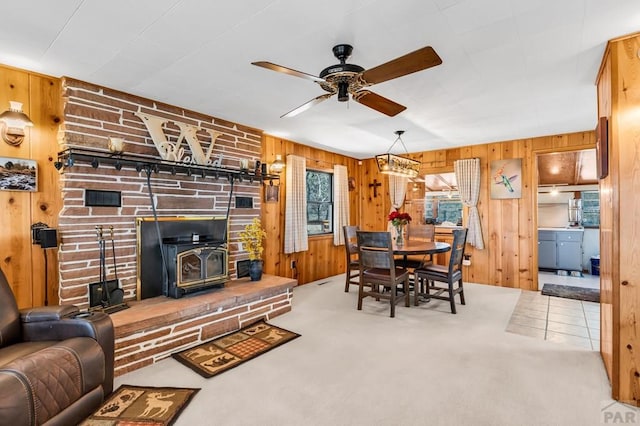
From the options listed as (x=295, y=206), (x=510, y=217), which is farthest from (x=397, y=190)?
(x=295, y=206)

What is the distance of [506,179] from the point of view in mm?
5160

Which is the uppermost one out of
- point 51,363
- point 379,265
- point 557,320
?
point 379,265

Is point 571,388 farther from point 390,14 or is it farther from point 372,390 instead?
point 390,14

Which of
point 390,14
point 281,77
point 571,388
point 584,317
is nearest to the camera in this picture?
point 390,14

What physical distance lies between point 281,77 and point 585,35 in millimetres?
2153

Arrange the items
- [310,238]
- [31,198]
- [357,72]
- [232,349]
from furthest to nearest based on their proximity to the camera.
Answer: [310,238] → [232,349] → [31,198] → [357,72]

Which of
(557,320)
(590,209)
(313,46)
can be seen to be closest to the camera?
(313,46)

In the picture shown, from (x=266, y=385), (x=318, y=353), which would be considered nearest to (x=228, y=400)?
(x=266, y=385)

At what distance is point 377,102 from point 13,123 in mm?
2841

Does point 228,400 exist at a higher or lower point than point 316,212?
lower

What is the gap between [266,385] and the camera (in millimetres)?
2250

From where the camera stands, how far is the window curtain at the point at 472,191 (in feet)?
17.6

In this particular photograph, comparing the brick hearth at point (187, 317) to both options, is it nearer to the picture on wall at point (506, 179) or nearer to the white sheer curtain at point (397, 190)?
the white sheer curtain at point (397, 190)

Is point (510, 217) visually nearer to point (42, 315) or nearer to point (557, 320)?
point (557, 320)
